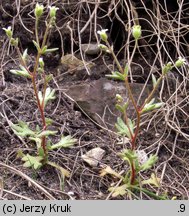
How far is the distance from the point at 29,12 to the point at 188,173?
1.24 meters

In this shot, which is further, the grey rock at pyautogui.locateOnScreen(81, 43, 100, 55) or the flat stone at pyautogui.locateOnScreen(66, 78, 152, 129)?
the grey rock at pyautogui.locateOnScreen(81, 43, 100, 55)

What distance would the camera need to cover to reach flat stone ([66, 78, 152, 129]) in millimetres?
2273

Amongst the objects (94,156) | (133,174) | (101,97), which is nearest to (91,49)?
(101,97)

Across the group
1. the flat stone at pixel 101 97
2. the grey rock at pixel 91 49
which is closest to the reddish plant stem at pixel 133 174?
the flat stone at pixel 101 97

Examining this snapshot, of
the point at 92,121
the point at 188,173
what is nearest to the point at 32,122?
the point at 92,121

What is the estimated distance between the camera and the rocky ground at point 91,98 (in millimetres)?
1924

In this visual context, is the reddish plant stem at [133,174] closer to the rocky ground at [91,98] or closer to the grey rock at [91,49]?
the rocky ground at [91,98]

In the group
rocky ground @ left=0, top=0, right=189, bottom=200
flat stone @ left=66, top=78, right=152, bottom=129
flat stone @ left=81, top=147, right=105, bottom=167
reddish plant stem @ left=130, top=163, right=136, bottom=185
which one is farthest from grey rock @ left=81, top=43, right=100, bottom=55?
reddish plant stem @ left=130, top=163, right=136, bottom=185

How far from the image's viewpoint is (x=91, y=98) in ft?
7.63

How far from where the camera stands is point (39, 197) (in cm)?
181

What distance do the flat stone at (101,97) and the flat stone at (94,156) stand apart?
0.21m

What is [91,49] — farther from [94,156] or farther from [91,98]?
→ [94,156]

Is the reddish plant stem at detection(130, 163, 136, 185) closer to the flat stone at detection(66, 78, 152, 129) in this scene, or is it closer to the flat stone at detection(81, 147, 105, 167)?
the flat stone at detection(81, 147, 105, 167)

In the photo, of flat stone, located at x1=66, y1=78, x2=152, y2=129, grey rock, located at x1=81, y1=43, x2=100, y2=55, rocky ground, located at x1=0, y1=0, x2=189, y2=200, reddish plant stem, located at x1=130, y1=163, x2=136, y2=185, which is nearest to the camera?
reddish plant stem, located at x1=130, y1=163, x2=136, y2=185
